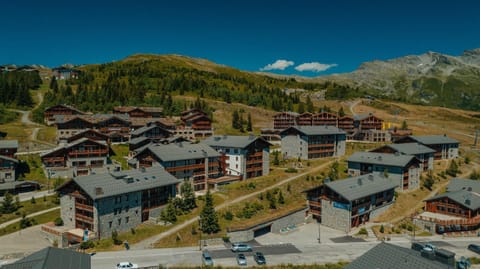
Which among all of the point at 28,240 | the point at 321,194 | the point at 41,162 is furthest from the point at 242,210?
the point at 41,162

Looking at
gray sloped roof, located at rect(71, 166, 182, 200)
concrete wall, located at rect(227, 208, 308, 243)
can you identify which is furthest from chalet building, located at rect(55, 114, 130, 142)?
concrete wall, located at rect(227, 208, 308, 243)

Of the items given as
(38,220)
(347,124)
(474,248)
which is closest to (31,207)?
(38,220)

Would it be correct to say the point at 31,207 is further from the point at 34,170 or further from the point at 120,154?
the point at 120,154

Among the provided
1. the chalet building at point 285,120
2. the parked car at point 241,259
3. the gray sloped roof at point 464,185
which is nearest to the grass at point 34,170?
the parked car at point 241,259

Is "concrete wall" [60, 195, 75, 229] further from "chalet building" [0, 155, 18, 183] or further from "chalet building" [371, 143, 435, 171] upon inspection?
"chalet building" [371, 143, 435, 171]

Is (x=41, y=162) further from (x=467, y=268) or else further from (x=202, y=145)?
(x=467, y=268)
